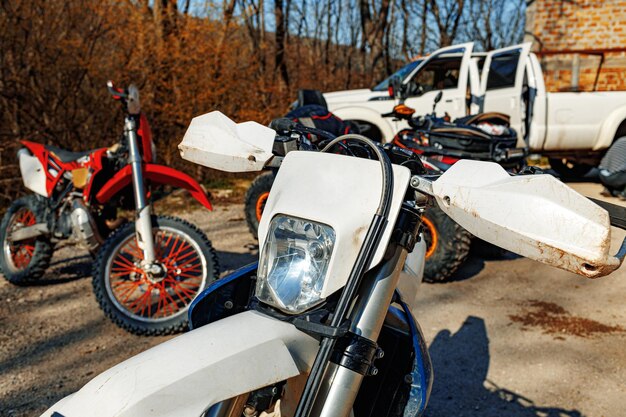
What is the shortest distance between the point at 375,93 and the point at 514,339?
5.75 m

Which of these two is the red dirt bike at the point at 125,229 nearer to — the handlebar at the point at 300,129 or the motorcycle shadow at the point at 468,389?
the motorcycle shadow at the point at 468,389

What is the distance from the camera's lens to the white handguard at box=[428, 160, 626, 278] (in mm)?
1059

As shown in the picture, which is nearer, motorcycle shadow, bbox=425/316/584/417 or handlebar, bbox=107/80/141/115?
motorcycle shadow, bbox=425/316/584/417

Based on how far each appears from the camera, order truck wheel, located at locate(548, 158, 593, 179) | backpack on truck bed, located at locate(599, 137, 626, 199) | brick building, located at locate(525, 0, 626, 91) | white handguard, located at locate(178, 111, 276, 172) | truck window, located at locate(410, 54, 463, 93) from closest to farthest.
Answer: white handguard, located at locate(178, 111, 276, 172)
backpack on truck bed, located at locate(599, 137, 626, 199)
truck window, located at locate(410, 54, 463, 93)
truck wheel, located at locate(548, 158, 593, 179)
brick building, located at locate(525, 0, 626, 91)

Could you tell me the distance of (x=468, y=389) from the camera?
285 cm

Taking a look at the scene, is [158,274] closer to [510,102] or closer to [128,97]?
[128,97]

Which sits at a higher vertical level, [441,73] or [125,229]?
[441,73]

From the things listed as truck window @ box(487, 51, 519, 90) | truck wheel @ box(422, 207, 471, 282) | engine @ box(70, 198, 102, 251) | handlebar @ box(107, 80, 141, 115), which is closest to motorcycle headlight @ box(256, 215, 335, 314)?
handlebar @ box(107, 80, 141, 115)

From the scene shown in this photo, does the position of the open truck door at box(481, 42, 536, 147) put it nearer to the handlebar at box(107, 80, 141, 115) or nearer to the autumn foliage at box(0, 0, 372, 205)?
the autumn foliage at box(0, 0, 372, 205)

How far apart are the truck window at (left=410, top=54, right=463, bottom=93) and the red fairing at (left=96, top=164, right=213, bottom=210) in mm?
5714

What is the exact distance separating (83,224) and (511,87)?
667 centimetres

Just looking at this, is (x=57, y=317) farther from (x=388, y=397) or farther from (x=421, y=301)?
(x=388, y=397)

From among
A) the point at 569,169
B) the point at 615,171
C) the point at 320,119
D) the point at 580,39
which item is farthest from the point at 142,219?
the point at 580,39

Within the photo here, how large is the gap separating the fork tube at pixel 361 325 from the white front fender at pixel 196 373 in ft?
0.27
